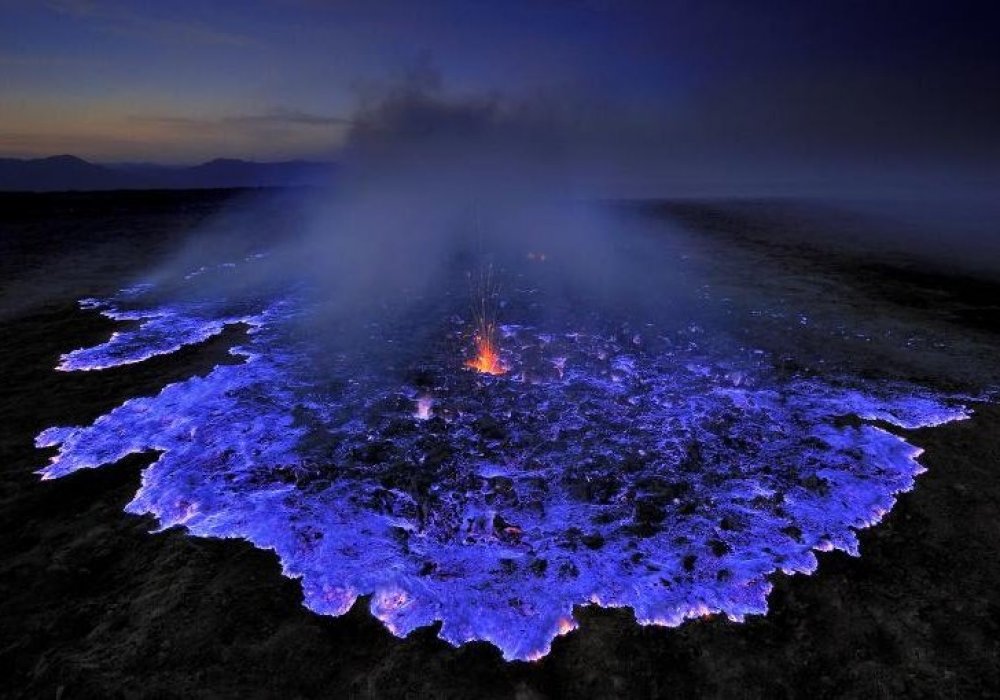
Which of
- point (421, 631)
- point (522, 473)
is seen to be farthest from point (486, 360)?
point (421, 631)

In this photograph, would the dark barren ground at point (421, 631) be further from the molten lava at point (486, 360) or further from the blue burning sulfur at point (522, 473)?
the molten lava at point (486, 360)

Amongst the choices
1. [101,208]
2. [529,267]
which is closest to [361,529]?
[529,267]

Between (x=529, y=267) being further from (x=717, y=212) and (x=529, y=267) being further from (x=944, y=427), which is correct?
(x=717, y=212)

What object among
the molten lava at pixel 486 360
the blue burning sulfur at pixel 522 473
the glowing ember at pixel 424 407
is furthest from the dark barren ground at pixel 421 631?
the molten lava at pixel 486 360

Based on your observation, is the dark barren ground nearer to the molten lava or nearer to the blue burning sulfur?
the blue burning sulfur

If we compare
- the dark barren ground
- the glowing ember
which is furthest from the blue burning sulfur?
the dark barren ground
